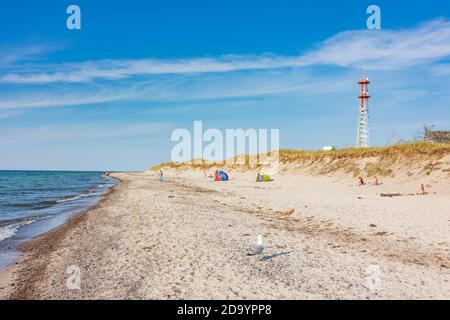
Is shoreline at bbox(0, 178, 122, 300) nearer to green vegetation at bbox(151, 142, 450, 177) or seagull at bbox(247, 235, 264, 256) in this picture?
seagull at bbox(247, 235, 264, 256)

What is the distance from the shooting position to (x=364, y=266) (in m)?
9.20

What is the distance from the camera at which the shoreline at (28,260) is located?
855 cm

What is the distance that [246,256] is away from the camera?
405 inches

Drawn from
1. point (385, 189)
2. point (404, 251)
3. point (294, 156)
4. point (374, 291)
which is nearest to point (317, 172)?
point (294, 156)

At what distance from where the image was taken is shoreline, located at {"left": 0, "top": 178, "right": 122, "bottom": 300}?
8548 mm

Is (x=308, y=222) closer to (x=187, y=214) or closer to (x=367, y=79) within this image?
(x=187, y=214)

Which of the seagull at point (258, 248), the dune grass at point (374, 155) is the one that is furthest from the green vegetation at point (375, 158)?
the seagull at point (258, 248)

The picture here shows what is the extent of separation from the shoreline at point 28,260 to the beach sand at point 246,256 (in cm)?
5

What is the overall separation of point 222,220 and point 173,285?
28.2 feet

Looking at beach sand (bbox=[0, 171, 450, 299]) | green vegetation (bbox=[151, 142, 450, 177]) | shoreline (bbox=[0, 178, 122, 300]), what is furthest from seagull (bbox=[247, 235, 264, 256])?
green vegetation (bbox=[151, 142, 450, 177])

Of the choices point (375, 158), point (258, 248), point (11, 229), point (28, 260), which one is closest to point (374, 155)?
point (375, 158)

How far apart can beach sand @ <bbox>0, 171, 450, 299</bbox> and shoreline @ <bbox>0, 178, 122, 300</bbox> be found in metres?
0.05

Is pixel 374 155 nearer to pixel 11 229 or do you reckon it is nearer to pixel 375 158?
pixel 375 158

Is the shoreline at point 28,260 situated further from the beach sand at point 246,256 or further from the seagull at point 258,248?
the seagull at point 258,248
